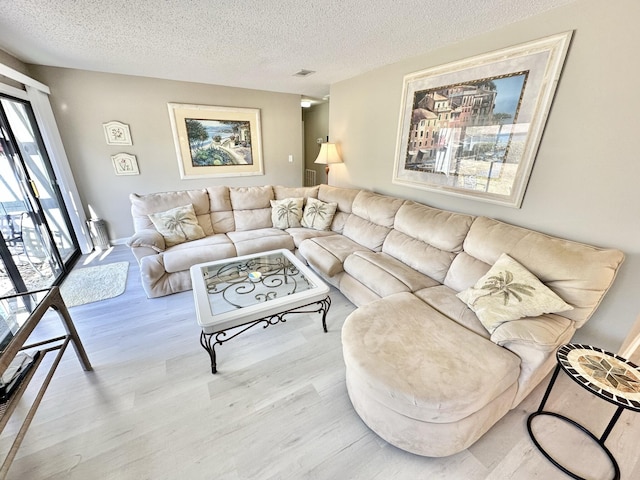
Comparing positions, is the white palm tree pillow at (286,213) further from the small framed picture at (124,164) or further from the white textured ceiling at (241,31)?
the small framed picture at (124,164)

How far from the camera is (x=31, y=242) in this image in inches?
102

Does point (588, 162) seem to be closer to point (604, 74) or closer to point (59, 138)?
point (604, 74)

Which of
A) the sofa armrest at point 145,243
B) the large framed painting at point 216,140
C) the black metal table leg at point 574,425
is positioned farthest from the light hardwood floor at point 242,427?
the large framed painting at point 216,140

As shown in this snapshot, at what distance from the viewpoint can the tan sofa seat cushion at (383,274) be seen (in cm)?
202

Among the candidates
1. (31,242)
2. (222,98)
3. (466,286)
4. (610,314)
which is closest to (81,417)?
(31,242)

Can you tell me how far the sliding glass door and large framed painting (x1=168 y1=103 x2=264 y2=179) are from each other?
1486 millimetres

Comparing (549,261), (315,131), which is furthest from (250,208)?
(315,131)

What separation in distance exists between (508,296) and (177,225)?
3.06 metres

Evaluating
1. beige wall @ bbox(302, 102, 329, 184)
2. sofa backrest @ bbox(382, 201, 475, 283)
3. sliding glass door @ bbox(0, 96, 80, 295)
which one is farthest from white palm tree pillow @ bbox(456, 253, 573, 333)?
beige wall @ bbox(302, 102, 329, 184)

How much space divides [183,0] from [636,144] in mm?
2843

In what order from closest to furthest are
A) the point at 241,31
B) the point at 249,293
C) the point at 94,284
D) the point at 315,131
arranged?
the point at 249,293 → the point at 241,31 → the point at 94,284 → the point at 315,131

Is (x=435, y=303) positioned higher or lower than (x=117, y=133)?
lower

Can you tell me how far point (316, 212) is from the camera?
333 cm

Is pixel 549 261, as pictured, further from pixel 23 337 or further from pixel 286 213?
pixel 23 337
